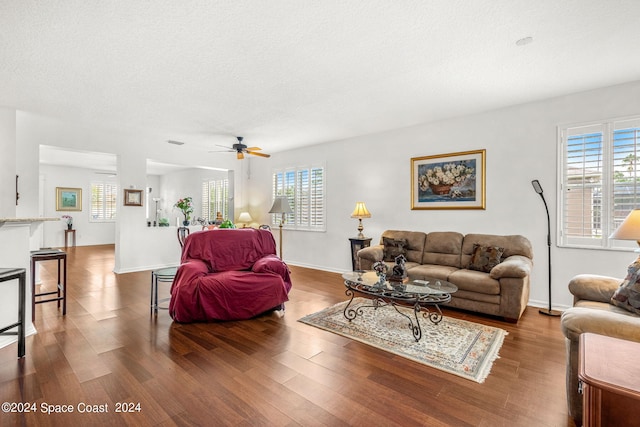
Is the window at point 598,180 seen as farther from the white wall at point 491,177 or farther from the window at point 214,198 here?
the window at point 214,198

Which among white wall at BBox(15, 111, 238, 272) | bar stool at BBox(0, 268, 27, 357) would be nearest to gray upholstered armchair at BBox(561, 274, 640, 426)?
bar stool at BBox(0, 268, 27, 357)

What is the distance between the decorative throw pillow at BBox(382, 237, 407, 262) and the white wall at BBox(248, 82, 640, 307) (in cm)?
59

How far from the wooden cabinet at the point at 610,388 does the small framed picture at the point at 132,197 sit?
263 inches

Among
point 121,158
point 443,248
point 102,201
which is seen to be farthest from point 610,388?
point 102,201

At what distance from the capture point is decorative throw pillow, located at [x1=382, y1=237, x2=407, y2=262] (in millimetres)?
4598

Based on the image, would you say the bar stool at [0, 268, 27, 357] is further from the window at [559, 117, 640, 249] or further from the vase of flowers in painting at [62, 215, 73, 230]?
the vase of flowers in painting at [62, 215, 73, 230]

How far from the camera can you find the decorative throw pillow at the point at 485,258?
378 centimetres

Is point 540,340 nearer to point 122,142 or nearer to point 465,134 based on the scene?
point 465,134

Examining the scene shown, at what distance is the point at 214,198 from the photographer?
9.01m

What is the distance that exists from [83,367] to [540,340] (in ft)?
13.0

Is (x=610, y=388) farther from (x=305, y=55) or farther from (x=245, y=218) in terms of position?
(x=245, y=218)

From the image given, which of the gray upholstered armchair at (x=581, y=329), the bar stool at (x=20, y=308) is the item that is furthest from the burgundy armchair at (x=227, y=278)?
the gray upholstered armchair at (x=581, y=329)

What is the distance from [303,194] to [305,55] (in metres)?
4.08

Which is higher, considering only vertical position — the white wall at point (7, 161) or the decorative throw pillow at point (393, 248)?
the white wall at point (7, 161)
